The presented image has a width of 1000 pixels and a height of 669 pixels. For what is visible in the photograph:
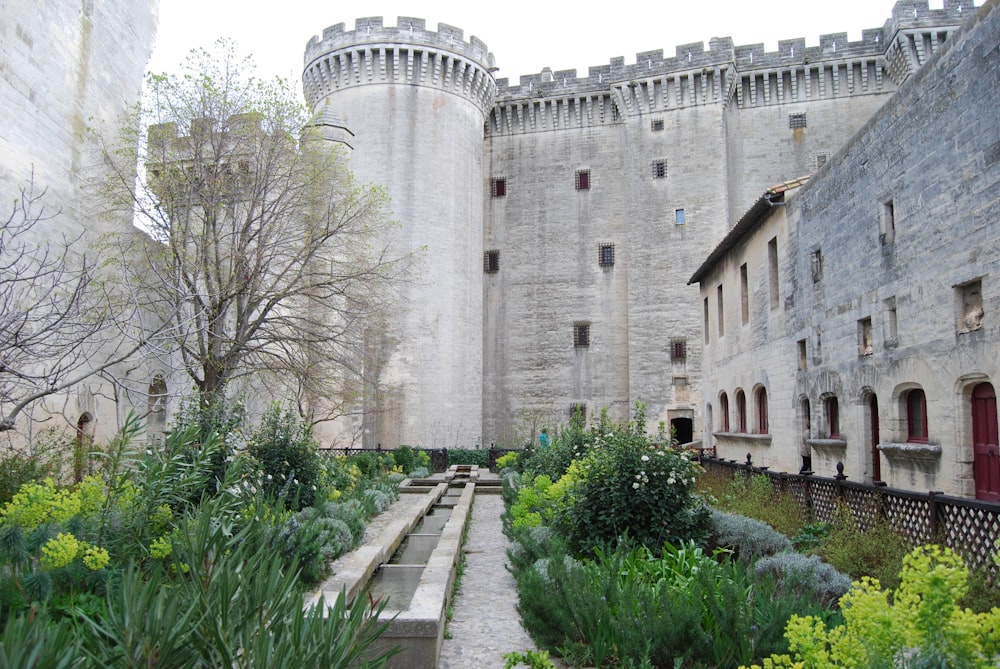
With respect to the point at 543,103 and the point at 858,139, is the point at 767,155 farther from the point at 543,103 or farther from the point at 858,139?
the point at 858,139

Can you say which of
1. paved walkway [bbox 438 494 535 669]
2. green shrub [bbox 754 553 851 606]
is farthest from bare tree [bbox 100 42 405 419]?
green shrub [bbox 754 553 851 606]

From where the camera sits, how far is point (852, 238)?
1256 centimetres

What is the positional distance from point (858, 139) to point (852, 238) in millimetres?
1691

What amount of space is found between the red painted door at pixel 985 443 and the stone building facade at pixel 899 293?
0.06 feet

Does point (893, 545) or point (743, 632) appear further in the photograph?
point (893, 545)

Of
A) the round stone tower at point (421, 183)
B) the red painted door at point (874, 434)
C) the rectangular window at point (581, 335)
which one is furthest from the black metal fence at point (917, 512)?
the rectangular window at point (581, 335)

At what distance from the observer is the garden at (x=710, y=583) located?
7.79 ft

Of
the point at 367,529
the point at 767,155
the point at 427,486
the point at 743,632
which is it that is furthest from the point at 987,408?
the point at 767,155

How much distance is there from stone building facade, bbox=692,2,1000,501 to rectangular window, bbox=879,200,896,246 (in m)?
0.02

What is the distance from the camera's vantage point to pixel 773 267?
16.9 m

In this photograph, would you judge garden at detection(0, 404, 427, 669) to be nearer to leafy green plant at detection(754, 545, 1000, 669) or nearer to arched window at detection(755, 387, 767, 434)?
leafy green plant at detection(754, 545, 1000, 669)

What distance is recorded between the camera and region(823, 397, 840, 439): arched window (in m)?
13.6

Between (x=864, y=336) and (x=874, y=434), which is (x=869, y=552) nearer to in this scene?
(x=874, y=434)

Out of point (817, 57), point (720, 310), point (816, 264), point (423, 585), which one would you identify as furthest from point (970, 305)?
point (817, 57)
